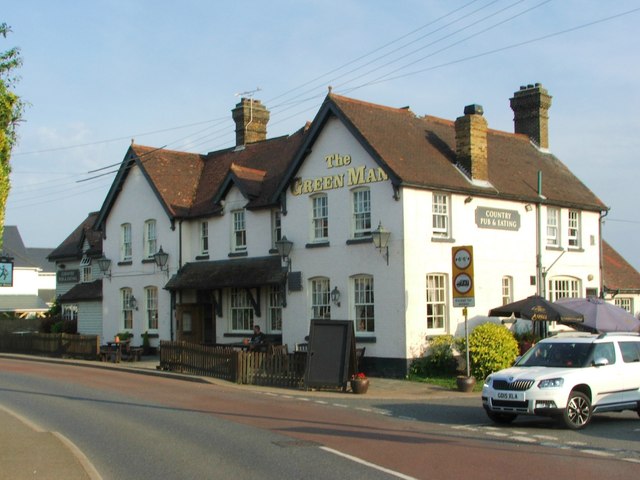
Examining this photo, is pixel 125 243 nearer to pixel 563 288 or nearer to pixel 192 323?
pixel 192 323

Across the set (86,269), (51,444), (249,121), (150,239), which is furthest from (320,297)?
(86,269)

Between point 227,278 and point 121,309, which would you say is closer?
point 227,278

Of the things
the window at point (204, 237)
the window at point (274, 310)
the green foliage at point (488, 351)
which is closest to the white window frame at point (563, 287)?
the green foliage at point (488, 351)

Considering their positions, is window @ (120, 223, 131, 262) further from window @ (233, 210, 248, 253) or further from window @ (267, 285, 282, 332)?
window @ (267, 285, 282, 332)

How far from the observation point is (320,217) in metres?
27.0

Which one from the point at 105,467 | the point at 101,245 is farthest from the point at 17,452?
the point at 101,245

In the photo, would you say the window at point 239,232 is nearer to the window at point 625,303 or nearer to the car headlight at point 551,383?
the window at point 625,303

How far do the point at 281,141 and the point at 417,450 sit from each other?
22460 mm

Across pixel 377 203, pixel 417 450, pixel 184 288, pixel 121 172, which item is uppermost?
pixel 121 172

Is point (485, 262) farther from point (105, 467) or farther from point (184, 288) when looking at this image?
point (105, 467)

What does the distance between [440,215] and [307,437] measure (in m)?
13.5

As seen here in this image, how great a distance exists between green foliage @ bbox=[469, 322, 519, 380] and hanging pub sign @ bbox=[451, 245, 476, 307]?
2965mm

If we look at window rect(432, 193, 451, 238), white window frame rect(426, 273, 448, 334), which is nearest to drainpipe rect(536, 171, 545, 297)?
window rect(432, 193, 451, 238)

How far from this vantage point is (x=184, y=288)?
31297mm
